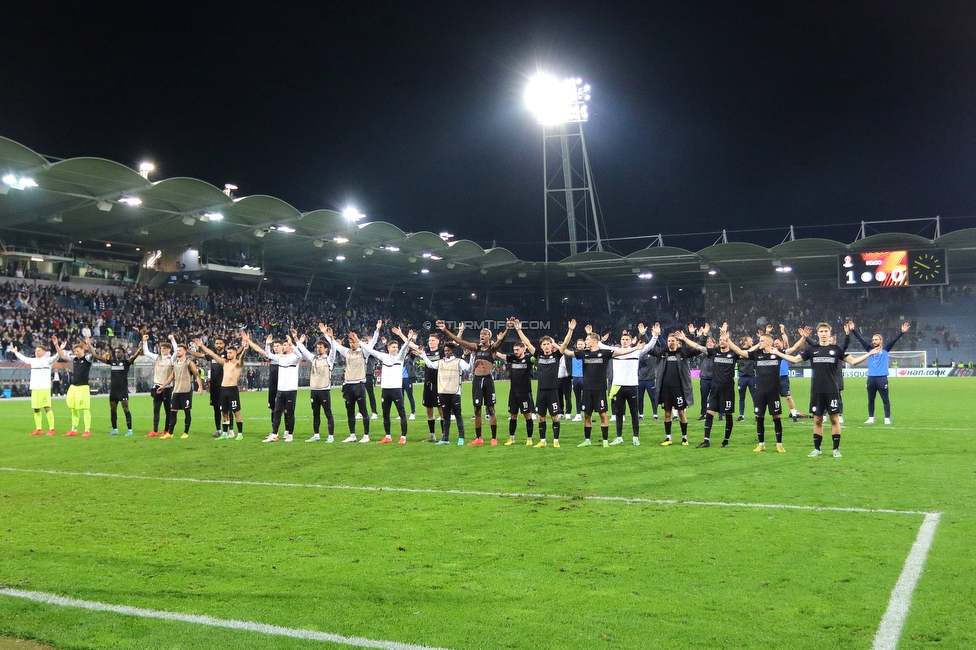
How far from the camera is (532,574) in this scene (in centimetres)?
536

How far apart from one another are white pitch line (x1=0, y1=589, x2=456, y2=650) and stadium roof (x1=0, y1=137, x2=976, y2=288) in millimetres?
25863

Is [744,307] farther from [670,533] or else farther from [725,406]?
[670,533]

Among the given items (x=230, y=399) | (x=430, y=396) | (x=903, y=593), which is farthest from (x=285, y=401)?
(x=903, y=593)

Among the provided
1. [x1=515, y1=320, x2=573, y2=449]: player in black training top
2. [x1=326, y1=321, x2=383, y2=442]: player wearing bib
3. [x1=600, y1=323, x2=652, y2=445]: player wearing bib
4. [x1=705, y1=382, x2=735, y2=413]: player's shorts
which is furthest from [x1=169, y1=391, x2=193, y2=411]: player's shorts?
[x1=705, y1=382, x2=735, y2=413]: player's shorts

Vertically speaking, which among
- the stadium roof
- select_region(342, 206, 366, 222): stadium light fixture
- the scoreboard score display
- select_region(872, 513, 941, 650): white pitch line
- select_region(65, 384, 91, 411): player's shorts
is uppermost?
select_region(342, 206, 366, 222): stadium light fixture

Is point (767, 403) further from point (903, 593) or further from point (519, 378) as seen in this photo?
point (903, 593)

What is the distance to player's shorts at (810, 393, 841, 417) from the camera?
37.3 ft

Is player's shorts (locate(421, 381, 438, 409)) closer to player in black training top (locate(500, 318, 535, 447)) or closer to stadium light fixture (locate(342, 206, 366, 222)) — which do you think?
player in black training top (locate(500, 318, 535, 447))

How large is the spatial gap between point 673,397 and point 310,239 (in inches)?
1310

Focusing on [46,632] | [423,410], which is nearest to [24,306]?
[423,410]

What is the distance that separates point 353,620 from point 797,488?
20.1 feet

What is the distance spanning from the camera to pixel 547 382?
13.1 metres

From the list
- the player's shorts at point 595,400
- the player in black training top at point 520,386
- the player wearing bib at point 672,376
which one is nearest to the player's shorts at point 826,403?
the player wearing bib at point 672,376

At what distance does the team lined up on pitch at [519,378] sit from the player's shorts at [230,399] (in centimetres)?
4
